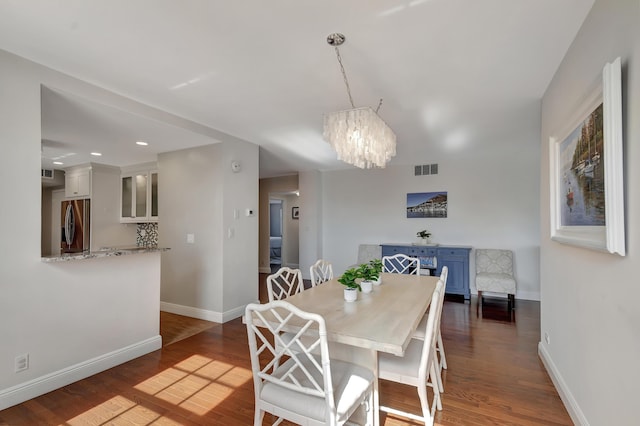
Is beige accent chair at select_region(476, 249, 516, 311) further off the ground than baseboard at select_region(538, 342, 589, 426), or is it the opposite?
beige accent chair at select_region(476, 249, 516, 311)

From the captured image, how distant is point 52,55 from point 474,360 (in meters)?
4.11

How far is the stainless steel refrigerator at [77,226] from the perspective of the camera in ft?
15.9

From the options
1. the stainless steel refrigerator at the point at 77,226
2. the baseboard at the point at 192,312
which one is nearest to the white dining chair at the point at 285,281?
the baseboard at the point at 192,312

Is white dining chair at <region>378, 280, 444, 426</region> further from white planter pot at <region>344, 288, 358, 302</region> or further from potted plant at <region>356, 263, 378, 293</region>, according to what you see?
potted plant at <region>356, 263, 378, 293</region>

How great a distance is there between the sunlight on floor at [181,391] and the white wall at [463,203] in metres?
3.56

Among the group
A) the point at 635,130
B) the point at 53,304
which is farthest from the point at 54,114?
the point at 635,130

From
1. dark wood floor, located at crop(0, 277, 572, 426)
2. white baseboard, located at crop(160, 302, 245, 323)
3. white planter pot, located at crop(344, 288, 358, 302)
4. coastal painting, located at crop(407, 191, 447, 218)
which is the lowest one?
dark wood floor, located at crop(0, 277, 572, 426)

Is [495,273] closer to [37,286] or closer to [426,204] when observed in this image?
[426,204]

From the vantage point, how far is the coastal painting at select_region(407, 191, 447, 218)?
17.4ft

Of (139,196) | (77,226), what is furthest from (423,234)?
(77,226)

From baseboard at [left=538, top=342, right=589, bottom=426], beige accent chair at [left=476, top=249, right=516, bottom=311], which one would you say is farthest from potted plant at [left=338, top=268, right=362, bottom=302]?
beige accent chair at [left=476, top=249, right=516, bottom=311]

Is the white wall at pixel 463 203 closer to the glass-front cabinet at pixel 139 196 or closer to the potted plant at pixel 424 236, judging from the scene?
the potted plant at pixel 424 236

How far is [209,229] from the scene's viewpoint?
12.5ft

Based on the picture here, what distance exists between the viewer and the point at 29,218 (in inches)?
83.5
